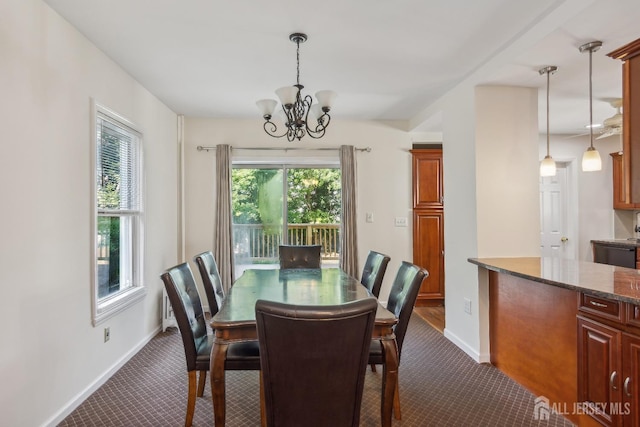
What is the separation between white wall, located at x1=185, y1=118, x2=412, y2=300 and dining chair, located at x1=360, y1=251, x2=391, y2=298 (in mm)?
1724

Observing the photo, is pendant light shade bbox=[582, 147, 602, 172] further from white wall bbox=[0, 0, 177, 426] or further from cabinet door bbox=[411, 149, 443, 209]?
white wall bbox=[0, 0, 177, 426]

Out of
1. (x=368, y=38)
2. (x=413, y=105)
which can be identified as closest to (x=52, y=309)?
(x=368, y=38)

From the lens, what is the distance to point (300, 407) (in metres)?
1.46

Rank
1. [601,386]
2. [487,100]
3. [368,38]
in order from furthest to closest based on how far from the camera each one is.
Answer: [487,100]
[368,38]
[601,386]

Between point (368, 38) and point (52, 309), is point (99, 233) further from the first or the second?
point (368, 38)

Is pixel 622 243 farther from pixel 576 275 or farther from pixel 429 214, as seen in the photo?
pixel 576 275

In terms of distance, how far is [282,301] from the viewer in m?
2.30

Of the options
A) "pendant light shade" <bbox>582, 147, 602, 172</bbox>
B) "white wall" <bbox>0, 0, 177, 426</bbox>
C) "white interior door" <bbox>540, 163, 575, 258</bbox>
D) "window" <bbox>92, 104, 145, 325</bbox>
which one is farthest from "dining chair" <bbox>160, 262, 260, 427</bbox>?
"white interior door" <bbox>540, 163, 575, 258</bbox>

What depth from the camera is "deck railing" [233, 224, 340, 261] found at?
4953 millimetres

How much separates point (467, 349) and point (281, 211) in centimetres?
279

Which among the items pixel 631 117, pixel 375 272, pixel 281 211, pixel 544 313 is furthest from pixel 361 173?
pixel 631 117

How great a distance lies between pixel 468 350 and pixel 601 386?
54.7 inches

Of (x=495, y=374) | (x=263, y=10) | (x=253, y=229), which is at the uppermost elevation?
(x=263, y=10)

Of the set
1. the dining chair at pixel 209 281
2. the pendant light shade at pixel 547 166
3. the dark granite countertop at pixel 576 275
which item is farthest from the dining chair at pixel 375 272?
the pendant light shade at pixel 547 166
